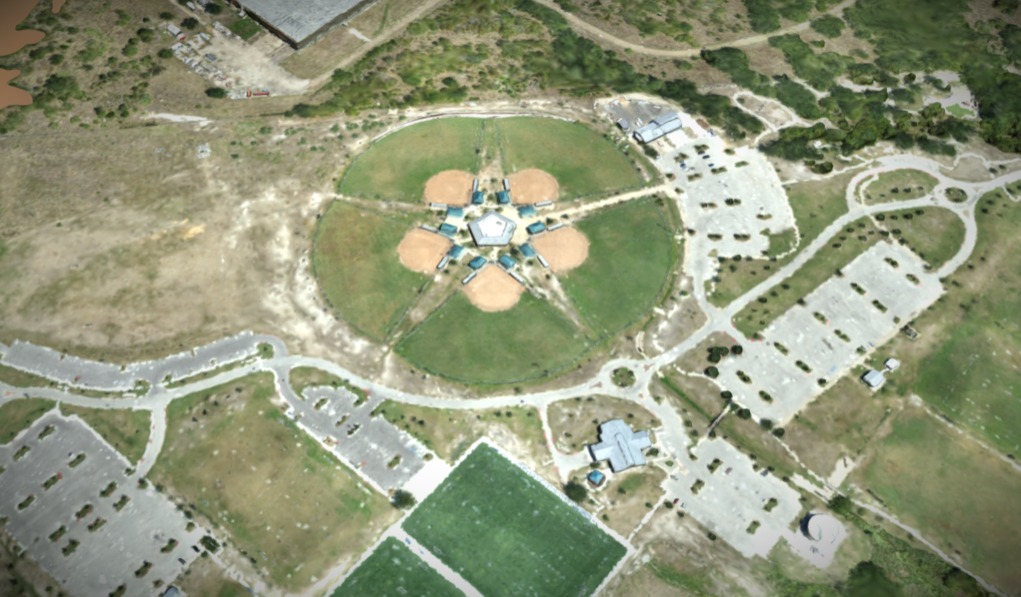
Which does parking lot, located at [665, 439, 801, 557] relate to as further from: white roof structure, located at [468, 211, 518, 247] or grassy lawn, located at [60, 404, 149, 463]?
grassy lawn, located at [60, 404, 149, 463]

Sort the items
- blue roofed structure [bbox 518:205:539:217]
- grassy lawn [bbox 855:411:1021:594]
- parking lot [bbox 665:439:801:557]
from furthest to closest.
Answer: blue roofed structure [bbox 518:205:539:217] → grassy lawn [bbox 855:411:1021:594] → parking lot [bbox 665:439:801:557]

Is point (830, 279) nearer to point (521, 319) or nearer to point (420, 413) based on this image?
point (521, 319)

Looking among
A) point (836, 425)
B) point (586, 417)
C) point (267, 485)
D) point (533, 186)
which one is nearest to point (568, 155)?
point (533, 186)

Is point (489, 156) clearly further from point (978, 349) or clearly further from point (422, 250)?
point (978, 349)

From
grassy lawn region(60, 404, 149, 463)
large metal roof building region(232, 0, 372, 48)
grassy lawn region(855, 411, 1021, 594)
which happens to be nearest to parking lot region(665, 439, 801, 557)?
grassy lawn region(855, 411, 1021, 594)

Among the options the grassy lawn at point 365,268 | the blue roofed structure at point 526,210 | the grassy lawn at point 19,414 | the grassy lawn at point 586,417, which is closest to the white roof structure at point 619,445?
the grassy lawn at point 586,417

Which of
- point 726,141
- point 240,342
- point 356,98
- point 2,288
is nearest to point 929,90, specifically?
point 726,141

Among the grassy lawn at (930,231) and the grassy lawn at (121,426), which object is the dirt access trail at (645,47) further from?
the grassy lawn at (121,426)
